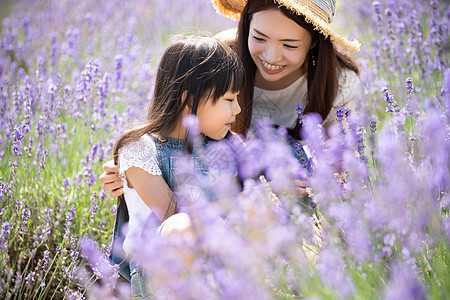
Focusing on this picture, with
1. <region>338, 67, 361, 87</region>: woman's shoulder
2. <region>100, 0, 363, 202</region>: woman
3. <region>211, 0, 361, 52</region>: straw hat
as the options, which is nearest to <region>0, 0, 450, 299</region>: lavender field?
<region>338, 67, 361, 87</region>: woman's shoulder

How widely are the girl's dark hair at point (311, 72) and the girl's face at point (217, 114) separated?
0.47 m

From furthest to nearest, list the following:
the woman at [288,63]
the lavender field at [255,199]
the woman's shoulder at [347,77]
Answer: the woman's shoulder at [347,77]
the woman at [288,63]
the lavender field at [255,199]

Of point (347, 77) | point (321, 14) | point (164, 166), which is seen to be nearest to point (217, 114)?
point (164, 166)

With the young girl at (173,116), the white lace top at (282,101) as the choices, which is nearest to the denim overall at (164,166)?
the young girl at (173,116)

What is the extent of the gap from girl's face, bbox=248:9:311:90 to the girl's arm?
34.0 inches

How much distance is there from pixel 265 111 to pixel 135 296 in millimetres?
1405

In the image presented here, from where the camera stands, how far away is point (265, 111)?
2.90m

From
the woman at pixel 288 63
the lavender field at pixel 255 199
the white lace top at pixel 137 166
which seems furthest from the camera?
the woman at pixel 288 63

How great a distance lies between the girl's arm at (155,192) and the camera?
1982 mm

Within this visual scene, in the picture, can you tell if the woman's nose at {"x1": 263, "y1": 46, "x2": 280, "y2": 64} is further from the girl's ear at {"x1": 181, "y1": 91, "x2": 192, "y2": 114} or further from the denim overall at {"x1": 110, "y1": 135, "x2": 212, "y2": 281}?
the denim overall at {"x1": 110, "y1": 135, "x2": 212, "y2": 281}

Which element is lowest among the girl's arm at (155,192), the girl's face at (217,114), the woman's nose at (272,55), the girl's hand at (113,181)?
the girl's hand at (113,181)

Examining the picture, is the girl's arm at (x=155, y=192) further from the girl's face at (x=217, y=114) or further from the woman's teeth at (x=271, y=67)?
the woman's teeth at (x=271, y=67)

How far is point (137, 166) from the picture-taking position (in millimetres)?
1982

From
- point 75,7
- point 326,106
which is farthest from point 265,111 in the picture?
point 75,7
